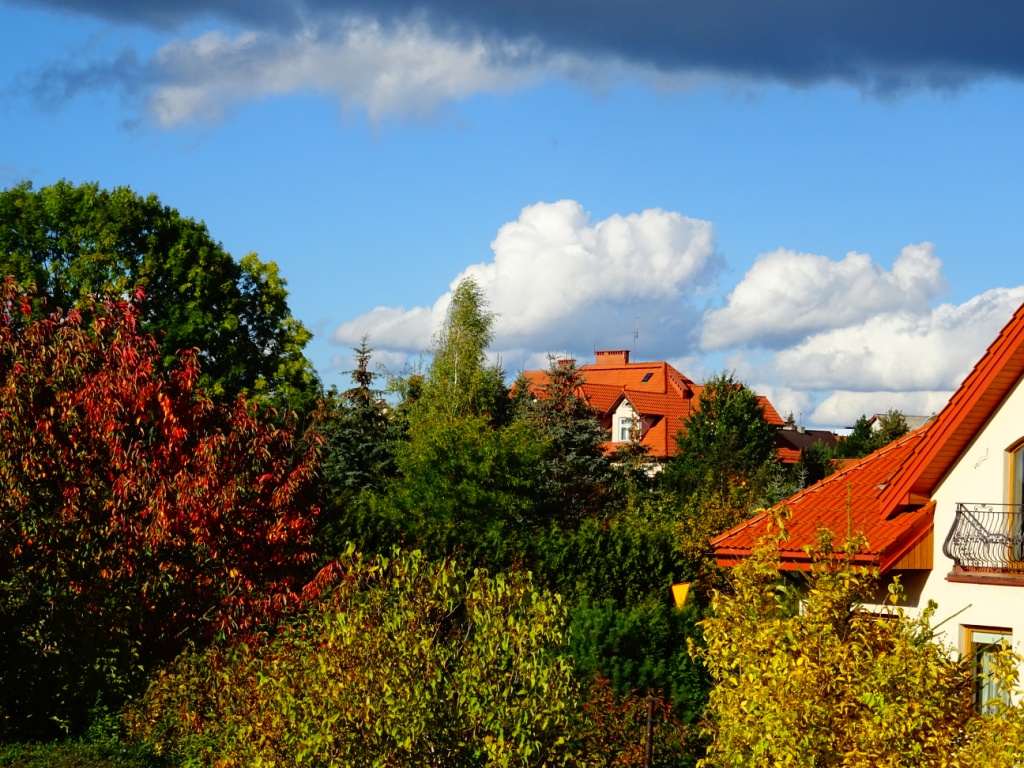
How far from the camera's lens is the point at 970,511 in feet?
51.6

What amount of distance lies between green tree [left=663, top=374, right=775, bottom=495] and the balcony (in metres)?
29.1

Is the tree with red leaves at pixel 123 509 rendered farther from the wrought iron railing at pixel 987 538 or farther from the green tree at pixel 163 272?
the green tree at pixel 163 272

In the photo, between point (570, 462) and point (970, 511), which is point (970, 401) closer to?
point (970, 511)

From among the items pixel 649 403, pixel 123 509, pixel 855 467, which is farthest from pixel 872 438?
pixel 123 509

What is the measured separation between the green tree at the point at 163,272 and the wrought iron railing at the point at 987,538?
24891mm

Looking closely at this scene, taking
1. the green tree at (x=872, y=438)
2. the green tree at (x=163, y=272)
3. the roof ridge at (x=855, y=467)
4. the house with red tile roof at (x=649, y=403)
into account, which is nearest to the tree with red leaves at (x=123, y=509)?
the roof ridge at (x=855, y=467)

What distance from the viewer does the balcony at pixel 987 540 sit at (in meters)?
15.3

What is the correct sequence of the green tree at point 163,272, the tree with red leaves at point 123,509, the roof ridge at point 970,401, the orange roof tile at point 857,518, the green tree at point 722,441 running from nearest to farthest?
1. the tree with red leaves at point 123,509
2. the roof ridge at point 970,401
3. the orange roof tile at point 857,518
4. the green tree at point 163,272
5. the green tree at point 722,441

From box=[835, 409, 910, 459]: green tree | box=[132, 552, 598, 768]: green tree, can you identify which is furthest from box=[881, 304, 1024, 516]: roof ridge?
box=[835, 409, 910, 459]: green tree

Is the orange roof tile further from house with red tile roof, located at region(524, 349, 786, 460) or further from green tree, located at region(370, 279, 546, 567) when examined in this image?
house with red tile roof, located at region(524, 349, 786, 460)

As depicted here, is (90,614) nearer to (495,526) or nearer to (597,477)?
Answer: (495,526)

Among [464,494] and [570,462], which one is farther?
[570,462]

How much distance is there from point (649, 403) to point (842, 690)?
196 feet

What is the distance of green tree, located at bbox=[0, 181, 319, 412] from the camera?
1467 inches
